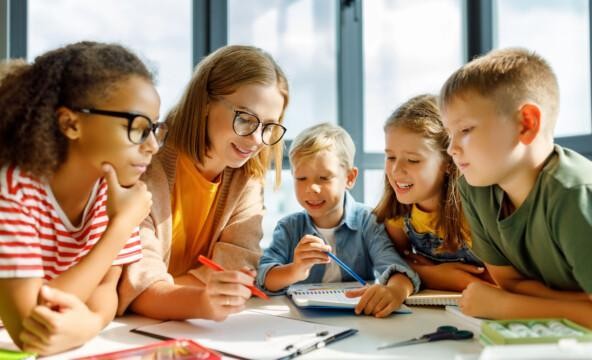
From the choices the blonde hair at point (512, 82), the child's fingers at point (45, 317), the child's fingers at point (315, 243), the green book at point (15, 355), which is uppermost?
the blonde hair at point (512, 82)

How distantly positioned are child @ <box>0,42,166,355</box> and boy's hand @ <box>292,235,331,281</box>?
0.39m

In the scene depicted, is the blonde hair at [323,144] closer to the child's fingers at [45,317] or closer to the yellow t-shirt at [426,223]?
the yellow t-shirt at [426,223]

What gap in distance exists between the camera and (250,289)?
91cm

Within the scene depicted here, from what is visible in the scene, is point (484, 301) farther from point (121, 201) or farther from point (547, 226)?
point (121, 201)

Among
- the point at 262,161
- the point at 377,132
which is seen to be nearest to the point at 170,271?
the point at 262,161

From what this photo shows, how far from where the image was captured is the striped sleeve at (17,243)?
28.5 inches

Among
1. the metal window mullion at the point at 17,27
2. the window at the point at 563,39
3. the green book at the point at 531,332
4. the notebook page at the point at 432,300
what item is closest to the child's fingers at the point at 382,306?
the notebook page at the point at 432,300

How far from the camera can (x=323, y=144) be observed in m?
1.49

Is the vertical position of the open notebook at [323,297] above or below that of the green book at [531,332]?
below

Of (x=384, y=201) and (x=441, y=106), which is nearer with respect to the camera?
(x=441, y=106)

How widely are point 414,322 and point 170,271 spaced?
641 millimetres

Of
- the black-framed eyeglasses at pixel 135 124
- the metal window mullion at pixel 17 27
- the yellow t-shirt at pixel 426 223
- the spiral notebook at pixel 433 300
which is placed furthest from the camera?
the metal window mullion at pixel 17 27

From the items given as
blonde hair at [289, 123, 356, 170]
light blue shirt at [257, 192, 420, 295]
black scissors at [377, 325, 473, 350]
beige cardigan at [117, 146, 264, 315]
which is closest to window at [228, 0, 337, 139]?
blonde hair at [289, 123, 356, 170]

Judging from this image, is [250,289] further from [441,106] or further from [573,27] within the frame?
[573,27]
